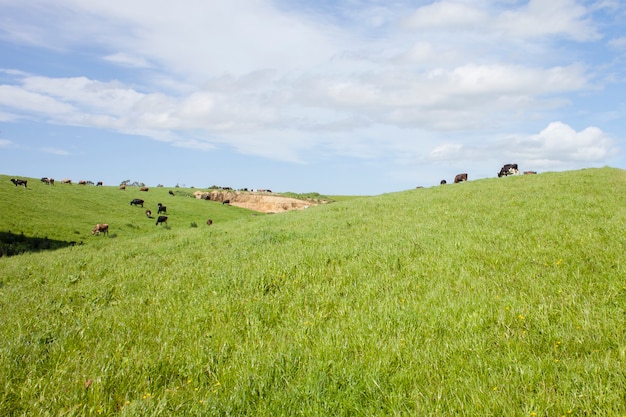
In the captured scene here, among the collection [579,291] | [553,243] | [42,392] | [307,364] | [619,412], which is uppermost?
[553,243]

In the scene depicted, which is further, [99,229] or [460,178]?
[460,178]

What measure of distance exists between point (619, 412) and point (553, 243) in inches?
264

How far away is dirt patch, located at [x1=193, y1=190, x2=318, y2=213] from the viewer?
79438mm

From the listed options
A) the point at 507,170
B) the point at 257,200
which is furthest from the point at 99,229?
the point at 507,170

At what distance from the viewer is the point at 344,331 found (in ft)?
18.1

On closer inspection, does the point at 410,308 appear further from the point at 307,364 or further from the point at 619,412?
the point at 619,412

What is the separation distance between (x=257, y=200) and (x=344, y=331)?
255ft

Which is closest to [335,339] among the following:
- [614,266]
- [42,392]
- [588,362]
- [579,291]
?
[588,362]

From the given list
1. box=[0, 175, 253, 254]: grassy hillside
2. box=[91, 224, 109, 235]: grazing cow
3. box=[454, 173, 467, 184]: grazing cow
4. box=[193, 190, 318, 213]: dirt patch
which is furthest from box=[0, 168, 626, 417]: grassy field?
box=[193, 190, 318, 213]: dirt patch

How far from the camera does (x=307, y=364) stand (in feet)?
15.7

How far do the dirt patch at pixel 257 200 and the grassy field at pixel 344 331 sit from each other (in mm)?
67814

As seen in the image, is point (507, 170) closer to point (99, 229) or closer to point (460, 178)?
point (460, 178)

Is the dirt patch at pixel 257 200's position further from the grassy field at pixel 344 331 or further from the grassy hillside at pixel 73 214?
the grassy field at pixel 344 331

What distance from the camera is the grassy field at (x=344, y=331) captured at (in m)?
4.02
